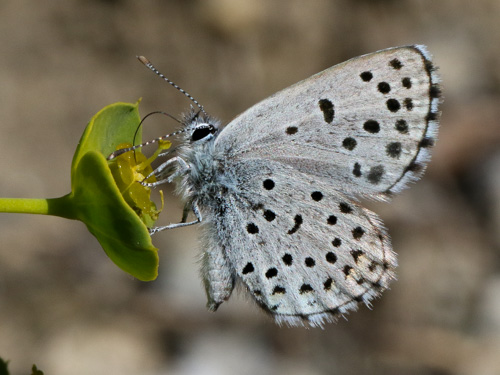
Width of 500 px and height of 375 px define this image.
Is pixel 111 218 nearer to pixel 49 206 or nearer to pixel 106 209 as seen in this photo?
pixel 106 209

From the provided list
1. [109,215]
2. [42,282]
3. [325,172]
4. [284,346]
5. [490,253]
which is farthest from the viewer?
[490,253]

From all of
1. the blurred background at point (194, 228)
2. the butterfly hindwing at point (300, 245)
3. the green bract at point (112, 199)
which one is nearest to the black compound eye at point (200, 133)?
the butterfly hindwing at point (300, 245)

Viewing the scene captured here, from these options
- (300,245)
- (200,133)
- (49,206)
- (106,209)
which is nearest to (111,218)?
(106,209)

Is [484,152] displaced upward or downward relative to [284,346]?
upward

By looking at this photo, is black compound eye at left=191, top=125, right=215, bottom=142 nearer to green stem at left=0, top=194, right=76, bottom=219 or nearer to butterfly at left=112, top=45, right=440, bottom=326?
butterfly at left=112, top=45, right=440, bottom=326

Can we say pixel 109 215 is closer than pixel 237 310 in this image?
Yes

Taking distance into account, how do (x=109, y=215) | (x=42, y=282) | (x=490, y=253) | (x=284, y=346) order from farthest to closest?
1. (x=490, y=253)
2. (x=284, y=346)
3. (x=42, y=282)
4. (x=109, y=215)

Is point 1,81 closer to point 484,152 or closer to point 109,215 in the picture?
point 109,215

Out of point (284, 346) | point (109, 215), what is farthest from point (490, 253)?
point (109, 215)
